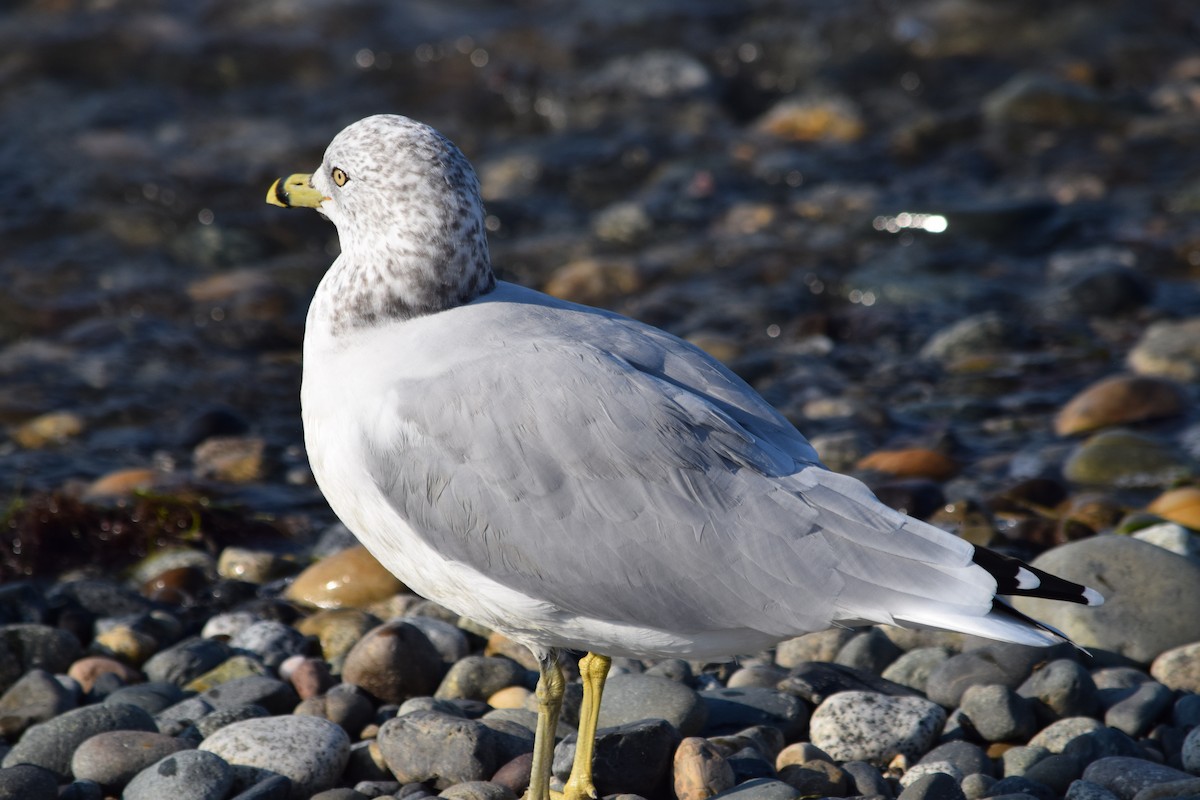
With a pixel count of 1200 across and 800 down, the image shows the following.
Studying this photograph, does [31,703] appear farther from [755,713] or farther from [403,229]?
[755,713]

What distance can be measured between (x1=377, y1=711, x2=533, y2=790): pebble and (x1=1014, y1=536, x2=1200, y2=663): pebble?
1.88 metres

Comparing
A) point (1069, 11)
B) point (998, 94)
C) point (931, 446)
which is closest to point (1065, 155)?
point (998, 94)

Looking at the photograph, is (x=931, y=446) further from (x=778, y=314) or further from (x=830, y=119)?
(x=830, y=119)

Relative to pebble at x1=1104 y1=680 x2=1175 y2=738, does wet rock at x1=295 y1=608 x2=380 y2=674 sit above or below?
above

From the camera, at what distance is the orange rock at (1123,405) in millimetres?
6953

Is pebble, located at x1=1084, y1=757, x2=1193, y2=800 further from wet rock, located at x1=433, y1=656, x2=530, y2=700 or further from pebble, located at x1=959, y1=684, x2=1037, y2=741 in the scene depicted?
wet rock, located at x1=433, y1=656, x2=530, y2=700

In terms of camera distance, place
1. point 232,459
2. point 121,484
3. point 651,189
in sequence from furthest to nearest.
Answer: point 651,189
point 232,459
point 121,484

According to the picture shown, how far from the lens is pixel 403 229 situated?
4.02 metres

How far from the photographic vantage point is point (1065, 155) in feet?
36.5

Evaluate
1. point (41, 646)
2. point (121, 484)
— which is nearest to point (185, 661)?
point (41, 646)

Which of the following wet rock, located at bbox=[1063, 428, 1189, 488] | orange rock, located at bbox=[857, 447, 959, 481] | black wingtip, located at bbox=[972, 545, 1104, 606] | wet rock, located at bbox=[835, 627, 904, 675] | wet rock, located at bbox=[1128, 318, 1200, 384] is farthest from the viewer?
wet rock, located at bbox=[1128, 318, 1200, 384]

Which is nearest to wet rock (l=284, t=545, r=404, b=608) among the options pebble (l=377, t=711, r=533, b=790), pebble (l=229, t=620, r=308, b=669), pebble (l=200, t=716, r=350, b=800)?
pebble (l=229, t=620, r=308, b=669)

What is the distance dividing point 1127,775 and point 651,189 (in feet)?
25.2

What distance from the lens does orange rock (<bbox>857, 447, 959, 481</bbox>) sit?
659cm
